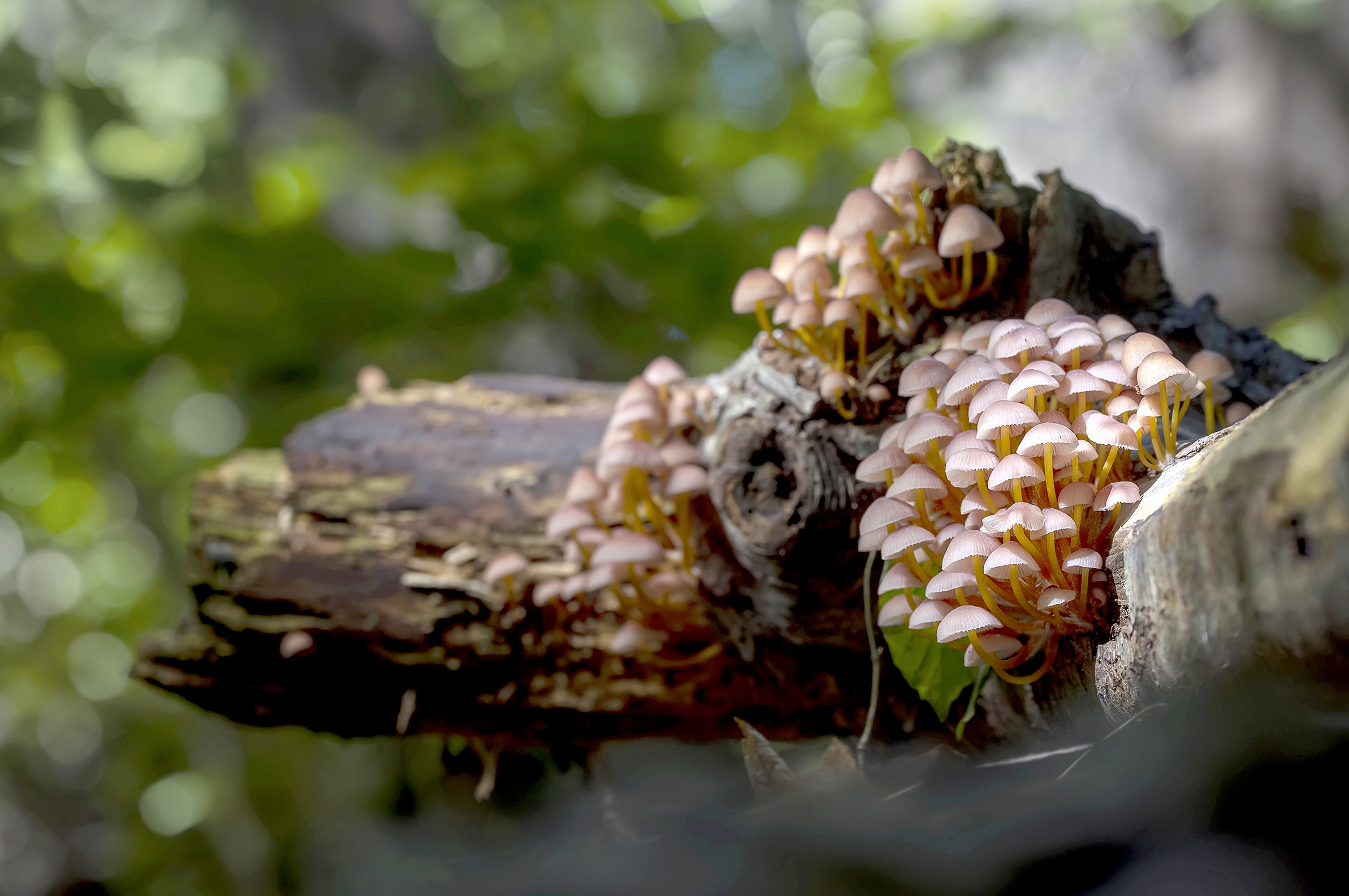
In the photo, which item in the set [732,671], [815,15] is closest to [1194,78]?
[815,15]

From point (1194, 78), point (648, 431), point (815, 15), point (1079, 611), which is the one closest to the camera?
point (1079, 611)

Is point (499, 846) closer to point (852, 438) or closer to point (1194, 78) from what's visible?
point (852, 438)

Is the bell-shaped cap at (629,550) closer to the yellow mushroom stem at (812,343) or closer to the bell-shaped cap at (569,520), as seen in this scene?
the bell-shaped cap at (569,520)

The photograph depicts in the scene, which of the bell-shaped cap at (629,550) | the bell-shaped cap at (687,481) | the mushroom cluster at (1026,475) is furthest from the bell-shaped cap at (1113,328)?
the bell-shaped cap at (629,550)

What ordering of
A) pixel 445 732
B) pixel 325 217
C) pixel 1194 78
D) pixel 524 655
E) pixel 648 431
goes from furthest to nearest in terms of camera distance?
pixel 1194 78, pixel 325 217, pixel 445 732, pixel 524 655, pixel 648 431

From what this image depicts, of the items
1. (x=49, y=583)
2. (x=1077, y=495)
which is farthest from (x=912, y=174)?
(x=49, y=583)

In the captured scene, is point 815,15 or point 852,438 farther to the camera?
point 815,15

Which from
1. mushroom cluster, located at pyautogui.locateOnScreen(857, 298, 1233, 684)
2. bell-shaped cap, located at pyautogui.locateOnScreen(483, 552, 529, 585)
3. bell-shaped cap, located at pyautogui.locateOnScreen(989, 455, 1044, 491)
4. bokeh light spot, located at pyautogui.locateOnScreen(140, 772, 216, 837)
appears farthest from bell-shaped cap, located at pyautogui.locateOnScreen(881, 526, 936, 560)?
bokeh light spot, located at pyautogui.locateOnScreen(140, 772, 216, 837)
